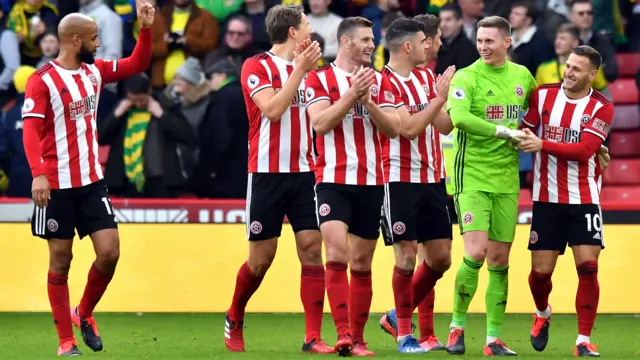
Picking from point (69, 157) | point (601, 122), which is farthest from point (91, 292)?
point (601, 122)

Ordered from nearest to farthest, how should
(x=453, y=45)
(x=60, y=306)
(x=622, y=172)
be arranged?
(x=60, y=306) < (x=453, y=45) < (x=622, y=172)

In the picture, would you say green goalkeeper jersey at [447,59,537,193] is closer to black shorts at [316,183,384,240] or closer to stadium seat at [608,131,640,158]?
black shorts at [316,183,384,240]

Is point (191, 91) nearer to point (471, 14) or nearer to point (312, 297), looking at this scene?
point (471, 14)

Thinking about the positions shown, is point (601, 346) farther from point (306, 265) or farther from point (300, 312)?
point (300, 312)

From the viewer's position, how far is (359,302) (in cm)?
930

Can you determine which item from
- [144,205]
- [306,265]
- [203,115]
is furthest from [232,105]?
[306,265]

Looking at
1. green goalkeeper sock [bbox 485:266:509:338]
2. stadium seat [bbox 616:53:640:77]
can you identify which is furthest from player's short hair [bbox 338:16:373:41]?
stadium seat [bbox 616:53:640:77]

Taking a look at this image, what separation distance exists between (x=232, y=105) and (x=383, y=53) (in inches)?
64.5

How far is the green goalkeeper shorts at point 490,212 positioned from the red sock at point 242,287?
58.3 inches

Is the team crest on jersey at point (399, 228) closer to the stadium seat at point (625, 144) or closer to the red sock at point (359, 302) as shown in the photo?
the red sock at point (359, 302)

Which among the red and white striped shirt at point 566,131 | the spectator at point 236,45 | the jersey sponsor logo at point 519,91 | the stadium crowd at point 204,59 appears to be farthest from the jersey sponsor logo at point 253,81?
the spectator at point 236,45

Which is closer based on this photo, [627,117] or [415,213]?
[415,213]

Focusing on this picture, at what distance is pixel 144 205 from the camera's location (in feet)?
42.7

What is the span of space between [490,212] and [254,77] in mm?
1852
